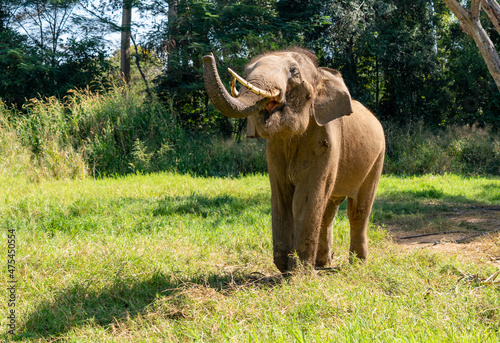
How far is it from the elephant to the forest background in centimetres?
849

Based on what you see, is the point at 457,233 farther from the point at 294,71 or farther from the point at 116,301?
the point at 116,301

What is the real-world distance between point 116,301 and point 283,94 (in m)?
2.38

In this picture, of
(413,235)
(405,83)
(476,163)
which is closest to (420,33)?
(405,83)

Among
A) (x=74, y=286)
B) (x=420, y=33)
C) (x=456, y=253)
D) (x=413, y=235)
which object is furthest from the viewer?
(x=420, y=33)

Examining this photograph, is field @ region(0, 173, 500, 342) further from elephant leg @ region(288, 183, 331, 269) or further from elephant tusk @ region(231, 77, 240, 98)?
elephant tusk @ region(231, 77, 240, 98)

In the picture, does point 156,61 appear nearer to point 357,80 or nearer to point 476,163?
point 357,80

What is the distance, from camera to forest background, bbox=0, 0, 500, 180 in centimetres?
1269

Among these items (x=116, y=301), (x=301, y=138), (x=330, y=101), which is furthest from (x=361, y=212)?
(x=116, y=301)

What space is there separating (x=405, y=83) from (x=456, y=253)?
1737cm

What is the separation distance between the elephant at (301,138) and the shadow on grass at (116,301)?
0.55m

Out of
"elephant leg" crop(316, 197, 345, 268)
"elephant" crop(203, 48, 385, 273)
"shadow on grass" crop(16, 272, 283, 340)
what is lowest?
"shadow on grass" crop(16, 272, 283, 340)

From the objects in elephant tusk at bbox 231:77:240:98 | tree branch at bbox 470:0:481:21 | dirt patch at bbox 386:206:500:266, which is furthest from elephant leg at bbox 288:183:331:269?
tree branch at bbox 470:0:481:21

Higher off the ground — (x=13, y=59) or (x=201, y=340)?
(x=13, y=59)

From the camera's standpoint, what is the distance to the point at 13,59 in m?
18.4
